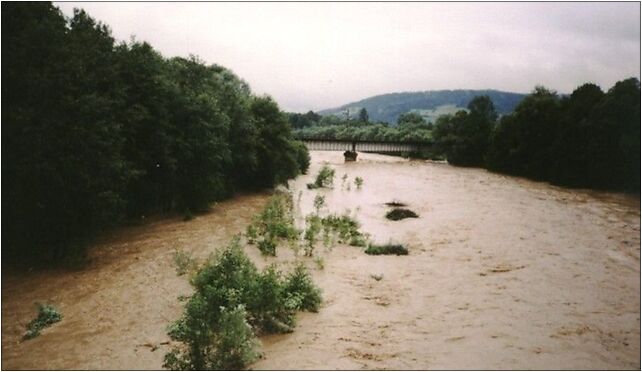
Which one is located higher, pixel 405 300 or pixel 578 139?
pixel 578 139

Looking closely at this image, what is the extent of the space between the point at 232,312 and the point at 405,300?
7132 millimetres

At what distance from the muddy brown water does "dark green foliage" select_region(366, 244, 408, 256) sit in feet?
1.58

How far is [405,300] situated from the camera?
15.1 meters

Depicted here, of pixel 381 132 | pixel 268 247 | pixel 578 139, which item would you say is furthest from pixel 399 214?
pixel 381 132

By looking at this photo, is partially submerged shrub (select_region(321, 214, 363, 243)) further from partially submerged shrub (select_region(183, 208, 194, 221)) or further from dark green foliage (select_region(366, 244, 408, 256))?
partially submerged shrub (select_region(183, 208, 194, 221))

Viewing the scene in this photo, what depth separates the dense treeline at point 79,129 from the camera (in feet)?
50.9

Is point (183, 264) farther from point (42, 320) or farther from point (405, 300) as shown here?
point (405, 300)

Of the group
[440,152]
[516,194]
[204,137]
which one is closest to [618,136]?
[516,194]

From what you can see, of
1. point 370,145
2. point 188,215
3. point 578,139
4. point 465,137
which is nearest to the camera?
point 188,215

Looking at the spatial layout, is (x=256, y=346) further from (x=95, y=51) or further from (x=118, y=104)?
(x=95, y=51)

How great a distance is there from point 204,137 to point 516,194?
30487 millimetres

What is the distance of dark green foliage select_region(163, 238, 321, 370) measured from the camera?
31.7ft

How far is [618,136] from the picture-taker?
157 ft

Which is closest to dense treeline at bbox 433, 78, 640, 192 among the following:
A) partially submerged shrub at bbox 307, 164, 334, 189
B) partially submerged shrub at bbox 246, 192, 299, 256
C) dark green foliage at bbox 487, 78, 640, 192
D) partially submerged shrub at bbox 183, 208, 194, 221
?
dark green foliage at bbox 487, 78, 640, 192
